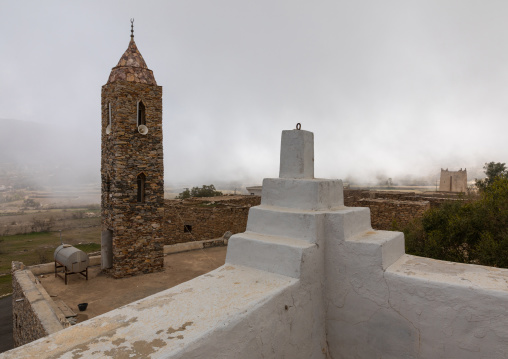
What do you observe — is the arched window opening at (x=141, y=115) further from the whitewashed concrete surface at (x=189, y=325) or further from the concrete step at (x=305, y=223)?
the whitewashed concrete surface at (x=189, y=325)

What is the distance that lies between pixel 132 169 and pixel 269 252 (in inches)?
316

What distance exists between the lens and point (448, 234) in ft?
25.4

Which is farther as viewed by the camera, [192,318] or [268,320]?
[268,320]

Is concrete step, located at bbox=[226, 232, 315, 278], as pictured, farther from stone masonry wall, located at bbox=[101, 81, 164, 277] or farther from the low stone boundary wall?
the low stone boundary wall

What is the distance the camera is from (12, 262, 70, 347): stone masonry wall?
6246 millimetres

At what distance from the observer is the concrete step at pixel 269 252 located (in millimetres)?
2703

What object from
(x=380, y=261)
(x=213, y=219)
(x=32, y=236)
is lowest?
(x=32, y=236)

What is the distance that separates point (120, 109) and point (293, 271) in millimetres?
8651

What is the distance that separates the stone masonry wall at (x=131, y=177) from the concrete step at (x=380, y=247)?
27.1ft

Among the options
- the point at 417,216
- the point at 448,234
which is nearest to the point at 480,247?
the point at 448,234

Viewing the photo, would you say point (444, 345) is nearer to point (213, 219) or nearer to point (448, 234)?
point (448, 234)

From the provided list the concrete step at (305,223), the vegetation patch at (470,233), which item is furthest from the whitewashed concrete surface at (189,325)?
the vegetation patch at (470,233)

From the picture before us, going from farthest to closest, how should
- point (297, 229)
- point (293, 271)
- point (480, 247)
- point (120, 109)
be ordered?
point (120, 109) < point (480, 247) < point (297, 229) < point (293, 271)

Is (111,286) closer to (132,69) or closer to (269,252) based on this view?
(132,69)
